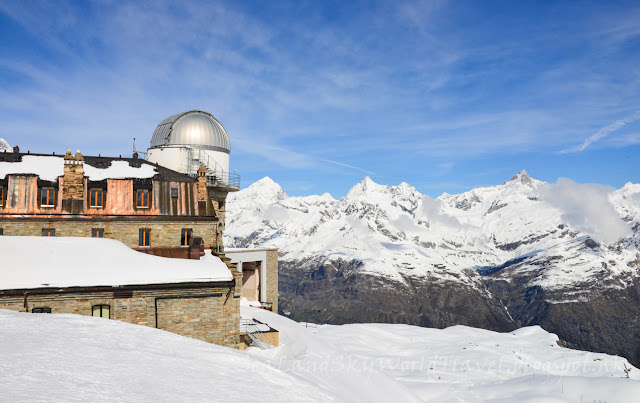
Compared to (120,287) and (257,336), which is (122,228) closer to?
(120,287)

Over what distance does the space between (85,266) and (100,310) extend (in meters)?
3.14

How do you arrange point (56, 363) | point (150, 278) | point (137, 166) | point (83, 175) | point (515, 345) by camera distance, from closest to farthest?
point (56, 363)
point (150, 278)
point (83, 175)
point (137, 166)
point (515, 345)

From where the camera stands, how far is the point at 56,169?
35.2 m

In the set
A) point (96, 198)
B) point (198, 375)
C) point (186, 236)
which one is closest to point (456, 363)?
point (186, 236)

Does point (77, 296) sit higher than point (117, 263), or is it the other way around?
point (117, 263)

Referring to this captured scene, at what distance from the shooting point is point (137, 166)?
39.2 metres

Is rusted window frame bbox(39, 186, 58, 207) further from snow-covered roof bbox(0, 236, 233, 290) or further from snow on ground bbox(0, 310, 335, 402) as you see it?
snow on ground bbox(0, 310, 335, 402)

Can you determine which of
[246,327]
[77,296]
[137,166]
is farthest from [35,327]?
[137,166]

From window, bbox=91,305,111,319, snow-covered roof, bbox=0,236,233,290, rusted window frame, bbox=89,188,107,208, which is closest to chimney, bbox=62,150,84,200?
rusted window frame, bbox=89,188,107,208

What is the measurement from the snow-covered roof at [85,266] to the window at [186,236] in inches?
226

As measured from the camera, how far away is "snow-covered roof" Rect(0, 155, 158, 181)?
34344 mm

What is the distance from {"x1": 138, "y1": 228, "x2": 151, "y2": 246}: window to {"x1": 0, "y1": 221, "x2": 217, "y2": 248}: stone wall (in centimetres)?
22

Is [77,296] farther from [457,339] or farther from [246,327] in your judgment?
[457,339]

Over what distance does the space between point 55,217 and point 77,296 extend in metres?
11.7
